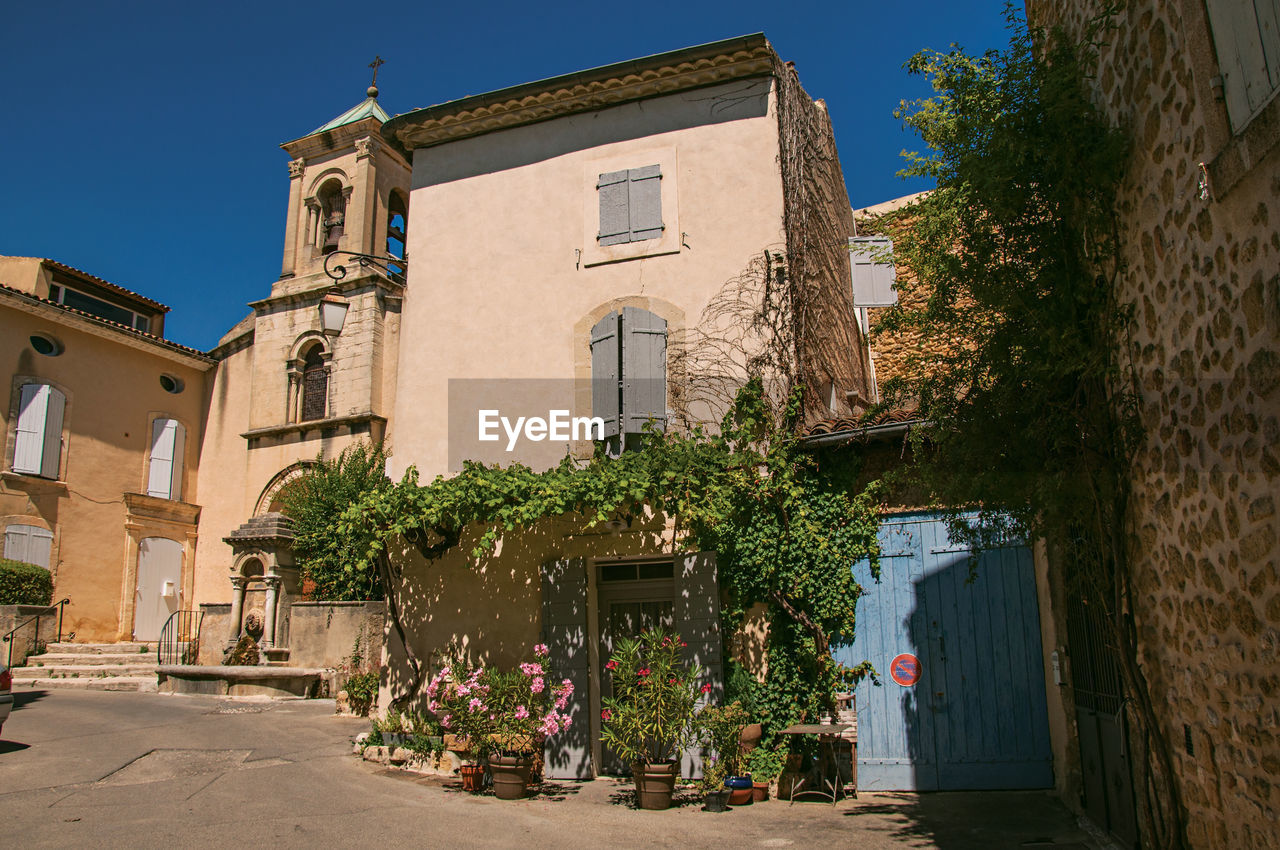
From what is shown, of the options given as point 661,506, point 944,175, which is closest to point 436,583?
point 661,506

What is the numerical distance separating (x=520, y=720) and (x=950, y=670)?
3.83 m

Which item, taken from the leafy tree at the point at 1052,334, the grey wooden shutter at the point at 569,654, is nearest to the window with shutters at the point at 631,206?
the grey wooden shutter at the point at 569,654

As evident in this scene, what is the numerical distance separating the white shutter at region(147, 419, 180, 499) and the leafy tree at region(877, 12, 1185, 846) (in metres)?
20.0

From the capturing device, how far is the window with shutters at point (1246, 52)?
3.46m

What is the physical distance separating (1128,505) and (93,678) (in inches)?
603

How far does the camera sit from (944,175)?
5926mm

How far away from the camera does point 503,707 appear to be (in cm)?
816

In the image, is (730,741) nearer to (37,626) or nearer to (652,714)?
(652,714)

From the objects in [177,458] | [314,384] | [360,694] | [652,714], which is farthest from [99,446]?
[652,714]

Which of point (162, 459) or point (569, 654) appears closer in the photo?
point (569, 654)

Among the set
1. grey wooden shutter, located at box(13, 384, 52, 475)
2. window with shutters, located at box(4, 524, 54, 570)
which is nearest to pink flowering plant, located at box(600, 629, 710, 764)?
window with shutters, located at box(4, 524, 54, 570)

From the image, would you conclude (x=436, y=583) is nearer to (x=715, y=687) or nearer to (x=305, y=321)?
(x=715, y=687)

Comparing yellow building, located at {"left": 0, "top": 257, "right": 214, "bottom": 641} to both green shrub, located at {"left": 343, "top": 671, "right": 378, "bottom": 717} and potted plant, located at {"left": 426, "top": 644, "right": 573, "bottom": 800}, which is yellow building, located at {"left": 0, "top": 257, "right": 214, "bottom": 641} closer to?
green shrub, located at {"left": 343, "top": 671, "right": 378, "bottom": 717}

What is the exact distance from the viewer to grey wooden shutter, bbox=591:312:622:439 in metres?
9.64
